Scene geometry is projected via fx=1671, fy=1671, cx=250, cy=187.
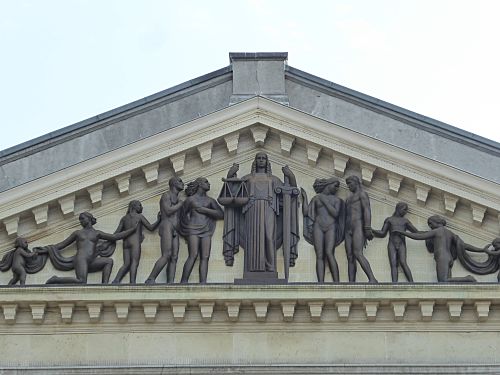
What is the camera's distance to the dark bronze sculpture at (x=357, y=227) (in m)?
25.8

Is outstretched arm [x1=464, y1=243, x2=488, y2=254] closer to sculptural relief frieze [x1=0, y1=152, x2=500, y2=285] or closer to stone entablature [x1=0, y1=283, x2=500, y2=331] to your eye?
sculptural relief frieze [x1=0, y1=152, x2=500, y2=285]

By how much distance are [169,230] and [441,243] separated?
13.9ft

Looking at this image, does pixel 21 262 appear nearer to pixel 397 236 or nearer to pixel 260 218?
pixel 260 218

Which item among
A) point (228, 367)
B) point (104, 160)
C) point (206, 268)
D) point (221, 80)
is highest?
point (221, 80)

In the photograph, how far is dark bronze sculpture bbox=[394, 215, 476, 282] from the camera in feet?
84.9

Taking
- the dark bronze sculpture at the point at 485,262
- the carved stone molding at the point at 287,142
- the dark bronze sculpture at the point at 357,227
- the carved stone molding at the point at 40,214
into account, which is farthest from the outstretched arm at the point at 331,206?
the carved stone molding at the point at 40,214

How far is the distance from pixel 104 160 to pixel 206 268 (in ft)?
7.74

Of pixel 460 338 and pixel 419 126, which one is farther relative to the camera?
pixel 419 126

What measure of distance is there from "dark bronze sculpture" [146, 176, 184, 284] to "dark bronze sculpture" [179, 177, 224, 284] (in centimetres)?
11

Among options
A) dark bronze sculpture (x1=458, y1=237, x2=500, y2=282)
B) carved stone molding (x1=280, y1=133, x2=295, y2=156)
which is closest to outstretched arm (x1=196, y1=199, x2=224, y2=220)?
carved stone molding (x1=280, y1=133, x2=295, y2=156)

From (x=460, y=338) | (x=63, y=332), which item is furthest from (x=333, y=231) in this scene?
(x=63, y=332)

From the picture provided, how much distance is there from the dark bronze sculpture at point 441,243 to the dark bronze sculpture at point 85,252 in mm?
4515

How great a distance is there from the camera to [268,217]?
26.1 meters

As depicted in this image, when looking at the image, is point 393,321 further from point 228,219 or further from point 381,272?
point 228,219
